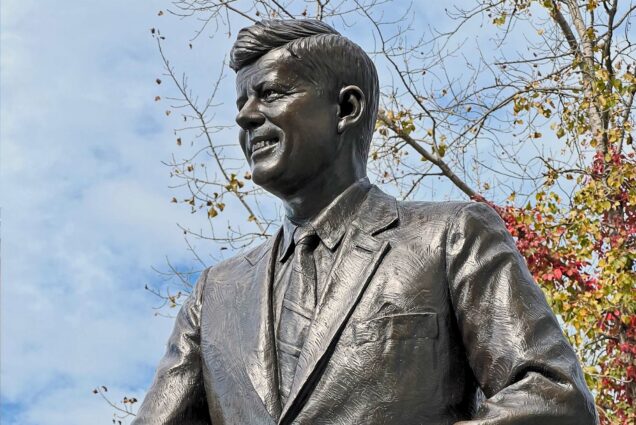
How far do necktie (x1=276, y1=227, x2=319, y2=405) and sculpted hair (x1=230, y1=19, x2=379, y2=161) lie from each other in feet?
1.09

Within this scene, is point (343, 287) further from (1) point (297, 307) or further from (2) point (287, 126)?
(2) point (287, 126)

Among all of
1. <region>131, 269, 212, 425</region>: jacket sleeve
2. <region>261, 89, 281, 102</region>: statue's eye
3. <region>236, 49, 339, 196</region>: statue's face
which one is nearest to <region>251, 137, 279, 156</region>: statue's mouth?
<region>236, 49, 339, 196</region>: statue's face

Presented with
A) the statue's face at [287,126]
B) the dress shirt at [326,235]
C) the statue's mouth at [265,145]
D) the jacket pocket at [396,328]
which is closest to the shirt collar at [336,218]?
the dress shirt at [326,235]

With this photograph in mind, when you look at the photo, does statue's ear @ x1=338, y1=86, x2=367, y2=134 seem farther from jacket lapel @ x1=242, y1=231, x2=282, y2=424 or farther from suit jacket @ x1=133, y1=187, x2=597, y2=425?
jacket lapel @ x1=242, y1=231, x2=282, y2=424

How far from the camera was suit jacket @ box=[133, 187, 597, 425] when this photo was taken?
349cm

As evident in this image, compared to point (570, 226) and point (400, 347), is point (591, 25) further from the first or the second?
point (400, 347)

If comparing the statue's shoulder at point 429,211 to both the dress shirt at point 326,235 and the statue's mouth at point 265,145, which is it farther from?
the statue's mouth at point 265,145

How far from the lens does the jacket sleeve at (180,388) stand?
3.90 metres

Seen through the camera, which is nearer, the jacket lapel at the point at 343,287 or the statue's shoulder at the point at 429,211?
the jacket lapel at the point at 343,287

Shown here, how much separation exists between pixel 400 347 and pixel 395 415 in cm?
18

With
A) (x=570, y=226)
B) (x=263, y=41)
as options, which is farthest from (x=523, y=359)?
(x=570, y=226)

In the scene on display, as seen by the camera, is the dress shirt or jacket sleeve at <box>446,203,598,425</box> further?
the dress shirt

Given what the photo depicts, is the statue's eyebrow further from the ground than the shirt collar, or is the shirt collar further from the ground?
the statue's eyebrow

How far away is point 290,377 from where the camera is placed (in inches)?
144
